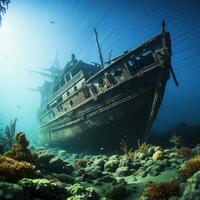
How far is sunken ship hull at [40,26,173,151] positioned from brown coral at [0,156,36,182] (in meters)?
7.85

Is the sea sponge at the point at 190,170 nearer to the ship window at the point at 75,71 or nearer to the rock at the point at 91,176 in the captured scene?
the rock at the point at 91,176

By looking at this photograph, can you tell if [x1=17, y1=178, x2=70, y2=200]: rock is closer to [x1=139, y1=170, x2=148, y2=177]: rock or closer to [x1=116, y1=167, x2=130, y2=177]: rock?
[x1=139, y1=170, x2=148, y2=177]: rock

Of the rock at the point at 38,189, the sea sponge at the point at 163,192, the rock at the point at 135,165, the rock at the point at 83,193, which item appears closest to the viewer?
the rock at the point at 38,189

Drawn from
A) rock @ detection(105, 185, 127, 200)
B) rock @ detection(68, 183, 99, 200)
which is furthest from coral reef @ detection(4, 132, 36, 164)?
rock @ detection(105, 185, 127, 200)

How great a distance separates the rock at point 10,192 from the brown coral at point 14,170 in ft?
5.30

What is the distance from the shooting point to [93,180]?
1008 cm

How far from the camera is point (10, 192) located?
15.2ft

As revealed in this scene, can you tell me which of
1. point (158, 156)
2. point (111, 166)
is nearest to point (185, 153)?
point (158, 156)

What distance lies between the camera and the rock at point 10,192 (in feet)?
14.7

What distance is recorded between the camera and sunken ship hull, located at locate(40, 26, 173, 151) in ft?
42.7

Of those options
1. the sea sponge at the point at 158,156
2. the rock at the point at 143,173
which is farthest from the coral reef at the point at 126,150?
the rock at the point at 143,173

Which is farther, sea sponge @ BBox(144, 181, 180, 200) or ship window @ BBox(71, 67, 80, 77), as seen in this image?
ship window @ BBox(71, 67, 80, 77)

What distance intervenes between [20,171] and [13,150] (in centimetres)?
294

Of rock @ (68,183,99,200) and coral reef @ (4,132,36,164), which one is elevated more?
coral reef @ (4,132,36,164)
